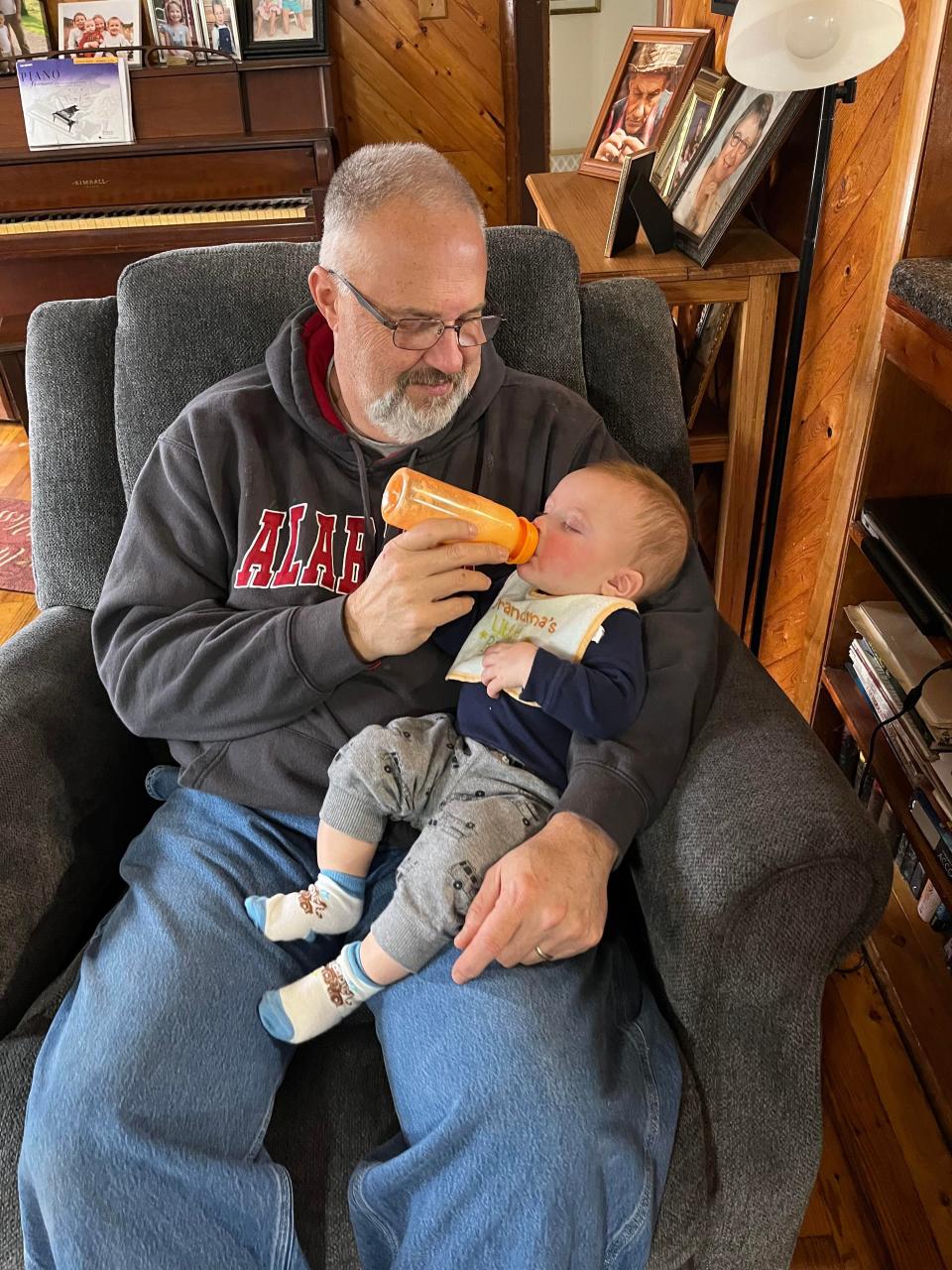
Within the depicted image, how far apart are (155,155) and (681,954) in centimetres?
302

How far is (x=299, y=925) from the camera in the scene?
1.04m

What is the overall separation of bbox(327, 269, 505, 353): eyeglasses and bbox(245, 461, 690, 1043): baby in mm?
220

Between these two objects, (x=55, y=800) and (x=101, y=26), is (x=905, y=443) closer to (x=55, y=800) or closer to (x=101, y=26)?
(x=55, y=800)

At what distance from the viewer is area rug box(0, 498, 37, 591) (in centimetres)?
282

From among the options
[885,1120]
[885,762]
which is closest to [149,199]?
[885,762]

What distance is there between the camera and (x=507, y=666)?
3.48 feet

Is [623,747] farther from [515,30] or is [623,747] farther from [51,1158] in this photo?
[515,30]

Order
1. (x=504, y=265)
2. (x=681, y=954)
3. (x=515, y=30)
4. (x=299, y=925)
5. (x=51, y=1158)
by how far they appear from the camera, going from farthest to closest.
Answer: (x=515, y=30), (x=504, y=265), (x=299, y=925), (x=681, y=954), (x=51, y=1158)

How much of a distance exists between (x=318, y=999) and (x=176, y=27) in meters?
3.17

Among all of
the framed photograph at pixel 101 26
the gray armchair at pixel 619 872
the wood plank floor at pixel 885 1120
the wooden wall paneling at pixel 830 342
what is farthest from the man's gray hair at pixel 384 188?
the framed photograph at pixel 101 26

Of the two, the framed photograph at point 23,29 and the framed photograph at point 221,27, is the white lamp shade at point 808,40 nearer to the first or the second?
the framed photograph at point 221,27

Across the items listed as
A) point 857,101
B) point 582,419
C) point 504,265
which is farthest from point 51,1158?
point 857,101

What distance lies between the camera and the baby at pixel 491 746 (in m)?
0.98

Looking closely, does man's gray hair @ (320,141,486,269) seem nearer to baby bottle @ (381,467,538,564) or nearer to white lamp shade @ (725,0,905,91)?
baby bottle @ (381,467,538,564)
